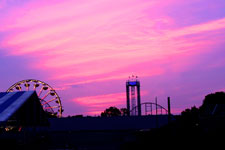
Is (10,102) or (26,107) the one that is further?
(26,107)

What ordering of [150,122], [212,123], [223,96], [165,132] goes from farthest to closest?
[223,96] → [150,122] → [212,123] → [165,132]

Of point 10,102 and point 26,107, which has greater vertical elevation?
point 10,102

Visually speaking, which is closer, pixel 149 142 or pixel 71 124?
pixel 149 142

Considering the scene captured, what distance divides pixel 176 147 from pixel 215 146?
331cm

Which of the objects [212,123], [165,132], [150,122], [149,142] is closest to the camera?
[149,142]

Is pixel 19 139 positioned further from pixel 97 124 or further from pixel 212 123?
pixel 97 124

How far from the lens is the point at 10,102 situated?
28.5 m

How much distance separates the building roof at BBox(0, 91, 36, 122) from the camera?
26.3 m

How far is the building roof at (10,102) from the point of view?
86.2 ft

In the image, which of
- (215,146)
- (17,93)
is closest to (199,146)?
(215,146)

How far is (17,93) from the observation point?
99.3ft

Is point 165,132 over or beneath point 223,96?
beneath

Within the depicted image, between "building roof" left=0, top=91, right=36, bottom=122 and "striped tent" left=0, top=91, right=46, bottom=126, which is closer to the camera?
"building roof" left=0, top=91, right=36, bottom=122

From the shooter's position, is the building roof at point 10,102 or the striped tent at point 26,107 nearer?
the building roof at point 10,102
